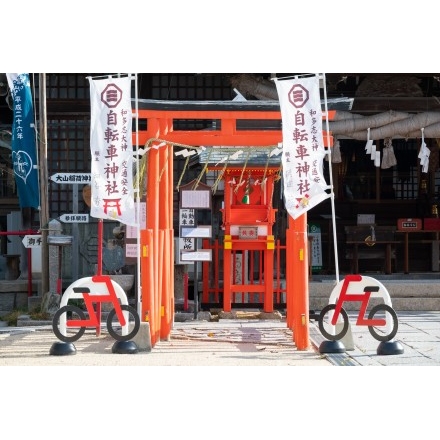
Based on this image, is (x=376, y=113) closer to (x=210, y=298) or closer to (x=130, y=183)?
(x=210, y=298)

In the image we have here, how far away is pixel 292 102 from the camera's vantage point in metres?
9.98

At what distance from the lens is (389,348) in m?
9.59

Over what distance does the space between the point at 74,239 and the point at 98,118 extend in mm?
5423

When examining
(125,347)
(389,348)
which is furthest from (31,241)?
(389,348)

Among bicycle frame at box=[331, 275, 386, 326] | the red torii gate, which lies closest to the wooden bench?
the red torii gate

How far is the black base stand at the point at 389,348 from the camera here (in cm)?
957

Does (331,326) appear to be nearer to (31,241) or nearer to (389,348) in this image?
(389,348)

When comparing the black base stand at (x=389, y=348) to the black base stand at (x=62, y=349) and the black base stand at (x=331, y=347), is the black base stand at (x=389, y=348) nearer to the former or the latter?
the black base stand at (x=331, y=347)

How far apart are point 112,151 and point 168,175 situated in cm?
198

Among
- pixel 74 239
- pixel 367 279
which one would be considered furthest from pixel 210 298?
pixel 367 279

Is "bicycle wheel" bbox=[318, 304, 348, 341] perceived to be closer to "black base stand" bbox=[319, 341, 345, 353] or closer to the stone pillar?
"black base stand" bbox=[319, 341, 345, 353]

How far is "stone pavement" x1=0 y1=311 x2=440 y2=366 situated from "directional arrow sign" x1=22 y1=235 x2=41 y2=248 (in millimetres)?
1684

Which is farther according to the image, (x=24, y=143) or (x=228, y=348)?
(x=24, y=143)

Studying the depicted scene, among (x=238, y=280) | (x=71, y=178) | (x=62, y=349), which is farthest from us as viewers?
(x=238, y=280)
